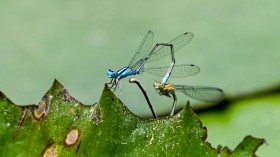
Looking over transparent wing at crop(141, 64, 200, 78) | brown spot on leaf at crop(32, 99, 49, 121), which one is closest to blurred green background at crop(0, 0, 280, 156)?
transparent wing at crop(141, 64, 200, 78)

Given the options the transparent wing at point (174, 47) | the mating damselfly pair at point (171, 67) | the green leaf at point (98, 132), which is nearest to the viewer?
the green leaf at point (98, 132)

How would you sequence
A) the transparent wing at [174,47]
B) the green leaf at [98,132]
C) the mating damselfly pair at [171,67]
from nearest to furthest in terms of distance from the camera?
the green leaf at [98,132] < the mating damselfly pair at [171,67] < the transparent wing at [174,47]

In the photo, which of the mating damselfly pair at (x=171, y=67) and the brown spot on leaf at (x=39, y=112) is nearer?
the brown spot on leaf at (x=39, y=112)

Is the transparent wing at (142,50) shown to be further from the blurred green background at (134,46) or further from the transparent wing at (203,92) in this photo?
the transparent wing at (203,92)

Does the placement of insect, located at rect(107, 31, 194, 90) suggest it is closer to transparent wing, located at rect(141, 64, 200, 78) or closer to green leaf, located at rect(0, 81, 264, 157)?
transparent wing, located at rect(141, 64, 200, 78)

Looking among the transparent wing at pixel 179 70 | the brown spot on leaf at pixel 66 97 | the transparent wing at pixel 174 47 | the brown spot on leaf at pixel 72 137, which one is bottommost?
the brown spot on leaf at pixel 72 137

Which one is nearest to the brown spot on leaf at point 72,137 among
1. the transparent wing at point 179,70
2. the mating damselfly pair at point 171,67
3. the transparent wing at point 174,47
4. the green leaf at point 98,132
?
the green leaf at point 98,132

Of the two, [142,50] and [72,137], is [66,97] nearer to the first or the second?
[72,137]
